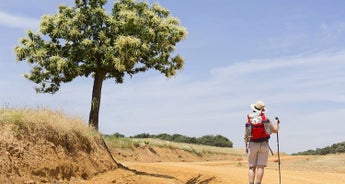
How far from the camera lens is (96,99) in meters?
24.5

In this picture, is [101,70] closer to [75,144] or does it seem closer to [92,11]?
[92,11]

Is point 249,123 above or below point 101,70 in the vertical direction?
below

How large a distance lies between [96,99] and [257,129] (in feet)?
41.9

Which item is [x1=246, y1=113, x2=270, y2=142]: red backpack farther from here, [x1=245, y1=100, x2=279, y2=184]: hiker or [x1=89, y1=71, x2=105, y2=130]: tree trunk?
[x1=89, y1=71, x2=105, y2=130]: tree trunk

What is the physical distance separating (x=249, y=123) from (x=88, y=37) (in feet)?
42.6

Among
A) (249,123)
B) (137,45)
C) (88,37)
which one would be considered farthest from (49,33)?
(249,123)

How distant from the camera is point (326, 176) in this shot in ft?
71.1

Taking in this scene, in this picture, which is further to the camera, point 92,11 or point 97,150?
point 92,11

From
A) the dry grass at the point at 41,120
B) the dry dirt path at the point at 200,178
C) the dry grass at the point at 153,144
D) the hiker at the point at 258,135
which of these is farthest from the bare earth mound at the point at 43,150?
the dry grass at the point at 153,144

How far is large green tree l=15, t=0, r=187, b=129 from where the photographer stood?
2347 centimetres

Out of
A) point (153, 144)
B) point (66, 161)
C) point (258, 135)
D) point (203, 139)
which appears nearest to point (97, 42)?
point (66, 161)

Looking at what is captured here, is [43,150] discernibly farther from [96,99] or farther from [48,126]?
[96,99]

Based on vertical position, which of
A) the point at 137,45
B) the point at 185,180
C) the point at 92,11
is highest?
the point at 92,11

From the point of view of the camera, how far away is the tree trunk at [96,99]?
24.5 m
